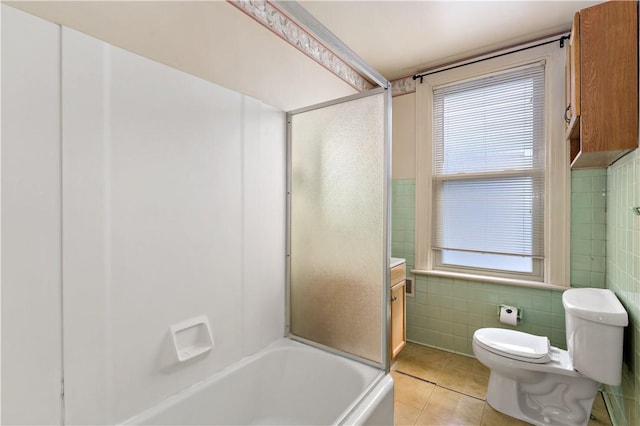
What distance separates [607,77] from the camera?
1.43 meters

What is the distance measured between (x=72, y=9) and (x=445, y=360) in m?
3.06

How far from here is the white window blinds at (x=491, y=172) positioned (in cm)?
233

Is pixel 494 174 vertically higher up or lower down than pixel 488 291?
higher up

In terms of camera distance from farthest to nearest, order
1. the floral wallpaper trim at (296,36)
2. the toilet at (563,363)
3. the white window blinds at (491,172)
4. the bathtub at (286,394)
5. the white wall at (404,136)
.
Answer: the white wall at (404,136), the white window blinds at (491,172), the floral wallpaper trim at (296,36), the toilet at (563,363), the bathtub at (286,394)

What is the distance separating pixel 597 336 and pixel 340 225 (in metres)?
1.41

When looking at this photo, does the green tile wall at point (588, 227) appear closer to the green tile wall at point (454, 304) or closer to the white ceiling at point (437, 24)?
the green tile wall at point (454, 304)

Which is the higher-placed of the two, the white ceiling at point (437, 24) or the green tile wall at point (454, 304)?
the white ceiling at point (437, 24)

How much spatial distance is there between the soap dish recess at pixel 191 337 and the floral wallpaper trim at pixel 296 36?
5.20 ft

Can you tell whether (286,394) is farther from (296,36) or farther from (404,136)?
(404,136)

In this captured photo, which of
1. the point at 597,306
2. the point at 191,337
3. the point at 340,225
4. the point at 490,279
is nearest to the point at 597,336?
the point at 597,306

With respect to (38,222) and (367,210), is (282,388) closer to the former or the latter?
(367,210)

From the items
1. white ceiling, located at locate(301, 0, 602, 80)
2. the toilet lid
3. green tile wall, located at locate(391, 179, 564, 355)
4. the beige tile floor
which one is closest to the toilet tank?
the toilet lid

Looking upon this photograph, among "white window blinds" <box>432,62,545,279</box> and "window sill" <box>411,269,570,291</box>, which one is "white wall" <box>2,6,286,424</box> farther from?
"white window blinds" <box>432,62,545,279</box>

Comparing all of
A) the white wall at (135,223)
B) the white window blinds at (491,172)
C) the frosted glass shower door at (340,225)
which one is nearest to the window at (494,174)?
the white window blinds at (491,172)
